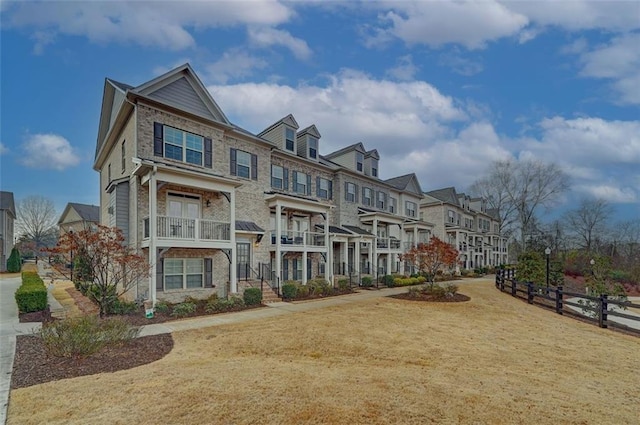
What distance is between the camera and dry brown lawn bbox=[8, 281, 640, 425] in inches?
176

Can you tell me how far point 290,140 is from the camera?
21562 millimetres

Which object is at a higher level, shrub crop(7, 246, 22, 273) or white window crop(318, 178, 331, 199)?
white window crop(318, 178, 331, 199)

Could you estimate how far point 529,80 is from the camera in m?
18.3

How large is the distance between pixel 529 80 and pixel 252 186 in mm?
16477

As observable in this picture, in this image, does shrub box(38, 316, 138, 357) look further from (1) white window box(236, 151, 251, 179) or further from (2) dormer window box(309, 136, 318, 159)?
(2) dormer window box(309, 136, 318, 159)

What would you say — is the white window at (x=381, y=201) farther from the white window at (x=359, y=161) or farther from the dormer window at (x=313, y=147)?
the dormer window at (x=313, y=147)

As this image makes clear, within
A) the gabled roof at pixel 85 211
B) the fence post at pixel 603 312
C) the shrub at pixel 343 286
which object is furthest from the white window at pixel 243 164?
the gabled roof at pixel 85 211

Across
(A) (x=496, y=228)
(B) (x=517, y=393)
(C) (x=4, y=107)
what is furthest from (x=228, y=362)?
(A) (x=496, y=228)

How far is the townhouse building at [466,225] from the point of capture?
38.8m

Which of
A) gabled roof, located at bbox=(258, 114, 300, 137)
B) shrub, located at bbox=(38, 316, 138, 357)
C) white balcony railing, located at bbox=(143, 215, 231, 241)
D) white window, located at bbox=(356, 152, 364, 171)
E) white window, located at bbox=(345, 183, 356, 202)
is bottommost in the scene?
shrub, located at bbox=(38, 316, 138, 357)

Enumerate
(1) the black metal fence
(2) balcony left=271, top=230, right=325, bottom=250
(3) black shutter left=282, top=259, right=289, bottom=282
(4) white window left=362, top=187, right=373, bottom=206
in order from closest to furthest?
1. (1) the black metal fence
2. (2) balcony left=271, top=230, right=325, bottom=250
3. (3) black shutter left=282, top=259, right=289, bottom=282
4. (4) white window left=362, top=187, right=373, bottom=206

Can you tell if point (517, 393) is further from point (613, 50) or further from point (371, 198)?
point (371, 198)

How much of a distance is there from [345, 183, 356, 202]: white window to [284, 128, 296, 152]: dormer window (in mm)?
5943

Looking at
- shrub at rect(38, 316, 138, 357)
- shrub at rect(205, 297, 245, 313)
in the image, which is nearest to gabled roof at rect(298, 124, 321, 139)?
shrub at rect(205, 297, 245, 313)
